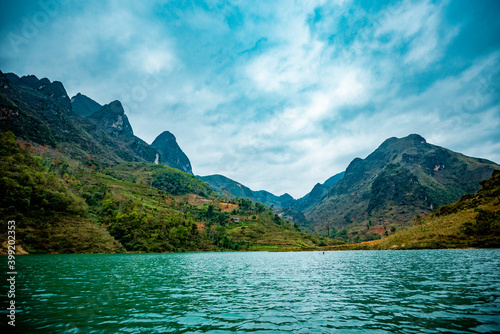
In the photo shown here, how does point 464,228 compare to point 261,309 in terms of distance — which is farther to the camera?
point 464,228

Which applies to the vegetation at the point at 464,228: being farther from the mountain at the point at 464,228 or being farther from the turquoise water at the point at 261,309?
the turquoise water at the point at 261,309

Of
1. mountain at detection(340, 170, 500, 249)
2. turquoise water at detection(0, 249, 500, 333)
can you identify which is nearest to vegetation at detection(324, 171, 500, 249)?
mountain at detection(340, 170, 500, 249)

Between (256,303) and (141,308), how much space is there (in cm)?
1129

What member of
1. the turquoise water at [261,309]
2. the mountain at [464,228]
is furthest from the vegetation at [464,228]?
the turquoise water at [261,309]

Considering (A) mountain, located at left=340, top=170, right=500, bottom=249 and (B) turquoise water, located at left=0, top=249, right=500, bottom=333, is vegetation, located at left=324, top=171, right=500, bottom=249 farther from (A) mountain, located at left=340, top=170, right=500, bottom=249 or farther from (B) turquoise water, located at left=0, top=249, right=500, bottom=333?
(B) turquoise water, located at left=0, top=249, right=500, bottom=333

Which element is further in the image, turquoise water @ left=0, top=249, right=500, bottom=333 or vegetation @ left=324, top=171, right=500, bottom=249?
vegetation @ left=324, top=171, right=500, bottom=249

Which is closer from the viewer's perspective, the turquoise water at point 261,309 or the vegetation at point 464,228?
the turquoise water at point 261,309

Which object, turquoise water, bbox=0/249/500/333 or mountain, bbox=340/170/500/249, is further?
mountain, bbox=340/170/500/249

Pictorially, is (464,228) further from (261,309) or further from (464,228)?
(261,309)

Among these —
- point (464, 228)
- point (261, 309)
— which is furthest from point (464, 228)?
point (261, 309)

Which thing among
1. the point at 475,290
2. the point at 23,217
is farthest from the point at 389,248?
the point at 23,217

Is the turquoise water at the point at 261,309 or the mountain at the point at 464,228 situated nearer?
the turquoise water at the point at 261,309

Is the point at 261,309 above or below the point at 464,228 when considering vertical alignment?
below

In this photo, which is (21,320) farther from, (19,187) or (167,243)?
(167,243)
